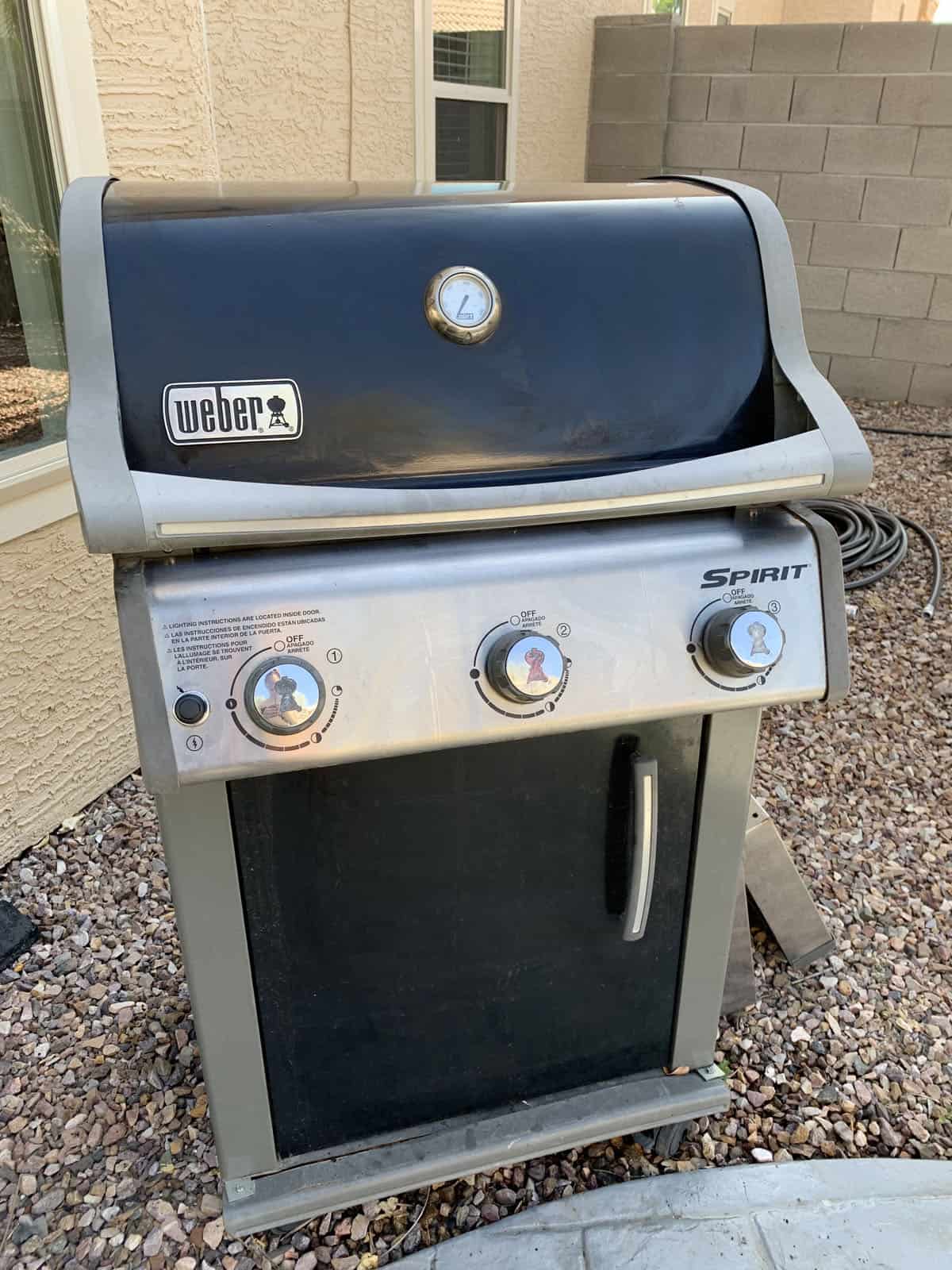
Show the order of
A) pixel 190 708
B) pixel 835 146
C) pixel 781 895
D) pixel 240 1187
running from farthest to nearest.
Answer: pixel 835 146
pixel 781 895
pixel 240 1187
pixel 190 708

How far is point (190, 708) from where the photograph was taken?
39.6 inches

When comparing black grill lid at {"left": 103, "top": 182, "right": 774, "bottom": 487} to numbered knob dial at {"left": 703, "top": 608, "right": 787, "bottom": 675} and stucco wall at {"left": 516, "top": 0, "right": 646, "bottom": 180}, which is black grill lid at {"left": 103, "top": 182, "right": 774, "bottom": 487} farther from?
stucco wall at {"left": 516, "top": 0, "right": 646, "bottom": 180}

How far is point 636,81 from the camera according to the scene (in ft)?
19.8

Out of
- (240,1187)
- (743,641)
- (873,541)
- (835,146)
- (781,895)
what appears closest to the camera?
(743,641)

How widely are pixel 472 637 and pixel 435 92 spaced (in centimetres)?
422

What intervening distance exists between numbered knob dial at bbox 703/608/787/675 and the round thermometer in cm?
44

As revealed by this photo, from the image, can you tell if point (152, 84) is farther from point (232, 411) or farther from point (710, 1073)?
point (710, 1073)

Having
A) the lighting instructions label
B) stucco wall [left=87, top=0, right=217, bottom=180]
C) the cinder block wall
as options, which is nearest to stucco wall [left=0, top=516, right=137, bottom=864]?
stucco wall [left=87, top=0, right=217, bottom=180]

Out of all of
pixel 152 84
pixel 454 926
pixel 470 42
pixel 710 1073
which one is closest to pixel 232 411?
pixel 454 926

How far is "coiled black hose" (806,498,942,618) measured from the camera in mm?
3834

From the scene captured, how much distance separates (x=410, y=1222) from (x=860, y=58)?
633 cm

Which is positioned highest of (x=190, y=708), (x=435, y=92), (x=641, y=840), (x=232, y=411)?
(x=435, y=92)

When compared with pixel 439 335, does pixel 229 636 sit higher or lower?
lower

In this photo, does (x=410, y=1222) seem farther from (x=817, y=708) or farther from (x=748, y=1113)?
(x=817, y=708)
